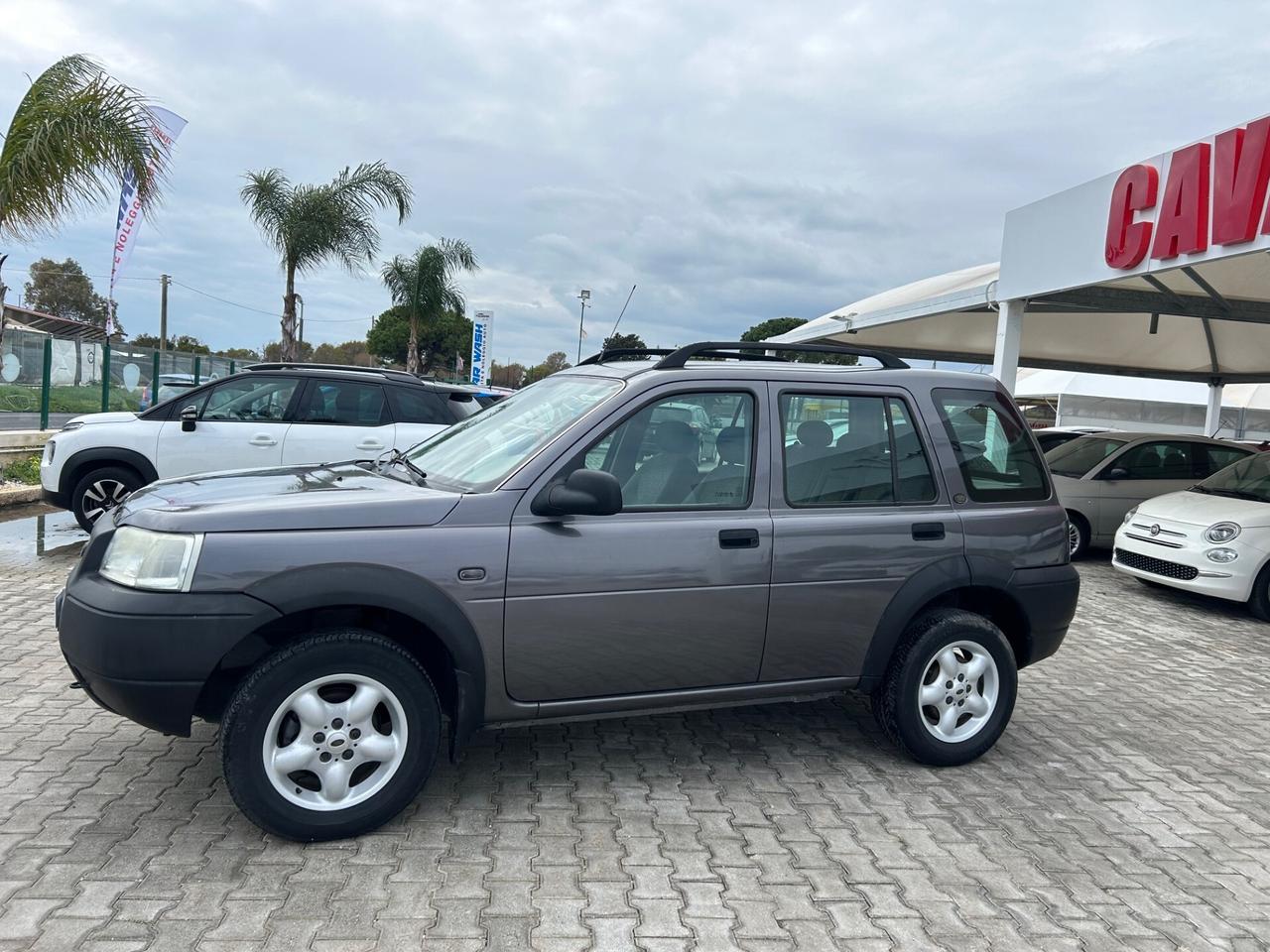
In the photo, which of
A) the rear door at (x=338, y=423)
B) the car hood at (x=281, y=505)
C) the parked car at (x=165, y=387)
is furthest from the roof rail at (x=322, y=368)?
the parked car at (x=165, y=387)

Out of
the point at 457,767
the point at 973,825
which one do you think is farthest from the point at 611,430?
the point at 973,825

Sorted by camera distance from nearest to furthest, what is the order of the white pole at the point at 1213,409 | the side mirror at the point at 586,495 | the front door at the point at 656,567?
the side mirror at the point at 586,495 < the front door at the point at 656,567 < the white pole at the point at 1213,409

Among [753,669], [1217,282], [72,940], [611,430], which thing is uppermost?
[1217,282]

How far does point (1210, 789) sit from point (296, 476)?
447 centimetres

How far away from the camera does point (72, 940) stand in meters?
2.63

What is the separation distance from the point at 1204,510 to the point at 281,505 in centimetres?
868

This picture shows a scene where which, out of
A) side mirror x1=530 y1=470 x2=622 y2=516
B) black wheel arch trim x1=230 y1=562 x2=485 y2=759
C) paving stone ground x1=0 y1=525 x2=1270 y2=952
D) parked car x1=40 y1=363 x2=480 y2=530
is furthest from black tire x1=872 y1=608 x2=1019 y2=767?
parked car x1=40 y1=363 x2=480 y2=530

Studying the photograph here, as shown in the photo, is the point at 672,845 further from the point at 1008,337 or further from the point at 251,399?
the point at 1008,337

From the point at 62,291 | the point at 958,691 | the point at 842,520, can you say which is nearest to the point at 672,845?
the point at 842,520

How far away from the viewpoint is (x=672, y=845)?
3414mm

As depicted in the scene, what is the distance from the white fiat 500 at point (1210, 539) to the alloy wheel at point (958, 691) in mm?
5348

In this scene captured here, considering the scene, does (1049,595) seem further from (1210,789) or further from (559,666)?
(559,666)

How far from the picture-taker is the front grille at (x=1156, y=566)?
848 cm

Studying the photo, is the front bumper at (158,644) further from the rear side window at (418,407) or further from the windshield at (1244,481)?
the windshield at (1244,481)
